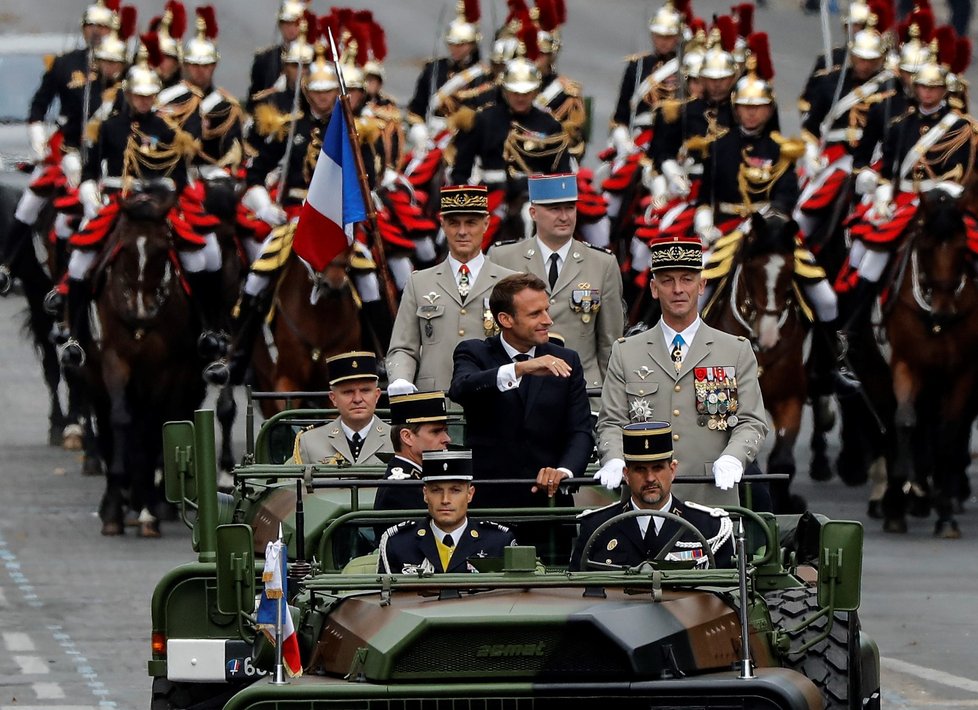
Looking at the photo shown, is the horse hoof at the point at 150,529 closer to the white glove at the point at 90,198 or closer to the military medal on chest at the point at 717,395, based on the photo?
the white glove at the point at 90,198

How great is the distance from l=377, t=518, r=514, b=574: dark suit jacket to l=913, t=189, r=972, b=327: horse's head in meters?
10.1

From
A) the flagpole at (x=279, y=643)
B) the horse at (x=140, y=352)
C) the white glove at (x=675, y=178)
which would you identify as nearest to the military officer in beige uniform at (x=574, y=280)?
the flagpole at (x=279, y=643)

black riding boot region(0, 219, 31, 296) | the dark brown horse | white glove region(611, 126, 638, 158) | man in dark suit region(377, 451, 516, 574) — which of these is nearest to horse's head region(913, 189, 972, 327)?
the dark brown horse

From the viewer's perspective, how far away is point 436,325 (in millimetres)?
14031

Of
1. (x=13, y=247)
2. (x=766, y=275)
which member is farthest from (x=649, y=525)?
(x=13, y=247)

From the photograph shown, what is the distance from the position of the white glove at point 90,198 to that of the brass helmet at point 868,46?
7.06 meters

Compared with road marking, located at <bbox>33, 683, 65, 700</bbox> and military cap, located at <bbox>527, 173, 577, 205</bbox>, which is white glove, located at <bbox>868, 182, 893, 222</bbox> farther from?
road marking, located at <bbox>33, 683, 65, 700</bbox>

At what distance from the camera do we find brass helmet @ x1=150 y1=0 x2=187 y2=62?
2586 cm

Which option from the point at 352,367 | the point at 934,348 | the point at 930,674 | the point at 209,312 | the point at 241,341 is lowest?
the point at 930,674

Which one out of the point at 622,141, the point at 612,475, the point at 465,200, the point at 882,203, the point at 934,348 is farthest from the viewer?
the point at 622,141

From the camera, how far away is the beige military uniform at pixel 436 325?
1395cm

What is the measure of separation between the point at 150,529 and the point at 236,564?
1065 cm

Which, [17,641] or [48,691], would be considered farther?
[17,641]

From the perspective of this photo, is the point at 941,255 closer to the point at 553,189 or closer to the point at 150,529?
the point at 150,529
